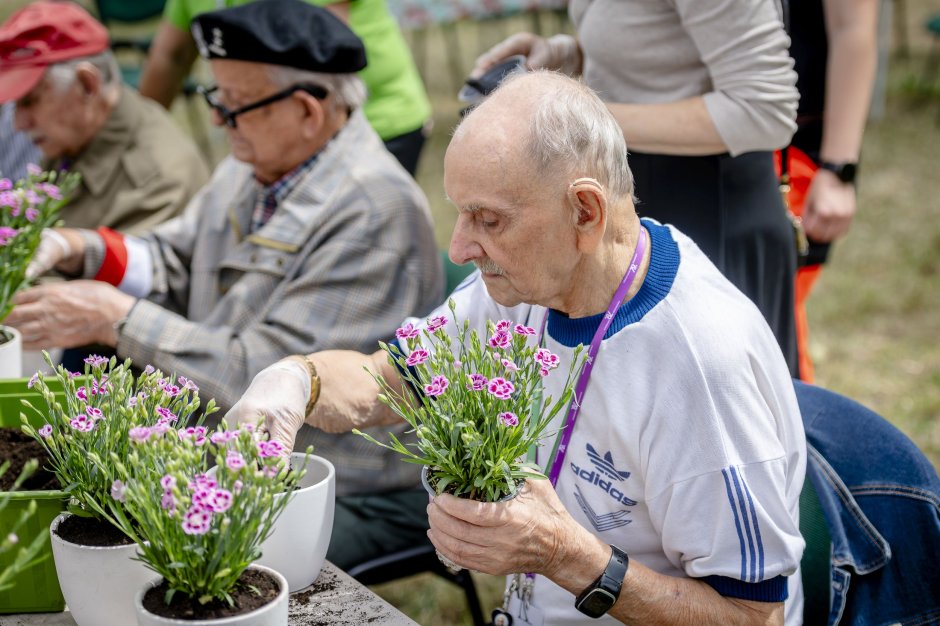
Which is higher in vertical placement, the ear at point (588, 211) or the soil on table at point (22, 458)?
the ear at point (588, 211)

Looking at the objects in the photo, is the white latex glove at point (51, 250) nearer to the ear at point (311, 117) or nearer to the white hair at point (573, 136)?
the ear at point (311, 117)

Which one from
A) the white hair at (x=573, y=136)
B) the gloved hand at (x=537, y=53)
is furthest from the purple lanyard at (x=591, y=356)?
the gloved hand at (x=537, y=53)

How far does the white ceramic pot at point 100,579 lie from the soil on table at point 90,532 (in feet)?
0.06

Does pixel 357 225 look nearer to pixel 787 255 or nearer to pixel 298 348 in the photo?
pixel 298 348

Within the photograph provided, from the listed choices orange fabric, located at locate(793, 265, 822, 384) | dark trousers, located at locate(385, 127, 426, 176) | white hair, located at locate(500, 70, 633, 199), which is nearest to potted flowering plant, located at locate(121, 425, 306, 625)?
white hair, located at locate(500, 70, 633, 199)

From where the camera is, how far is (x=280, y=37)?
2.58 metres

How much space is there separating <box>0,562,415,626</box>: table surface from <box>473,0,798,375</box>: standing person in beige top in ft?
3.84

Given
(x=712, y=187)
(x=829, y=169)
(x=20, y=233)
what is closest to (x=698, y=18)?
(x=712, y=187)

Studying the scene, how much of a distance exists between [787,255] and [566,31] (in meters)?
8.56

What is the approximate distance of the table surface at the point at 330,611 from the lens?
1.51 meters

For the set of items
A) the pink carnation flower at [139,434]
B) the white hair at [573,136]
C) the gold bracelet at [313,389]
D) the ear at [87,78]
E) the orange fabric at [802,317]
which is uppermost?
the white hair at [573,136]

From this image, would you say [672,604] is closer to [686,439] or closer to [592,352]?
[686,439]

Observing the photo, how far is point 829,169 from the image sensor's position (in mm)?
2832

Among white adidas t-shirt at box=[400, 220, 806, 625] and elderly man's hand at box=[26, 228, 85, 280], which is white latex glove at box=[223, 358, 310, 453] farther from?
elderly man's hand at box=[26, 228, 85, 280]
